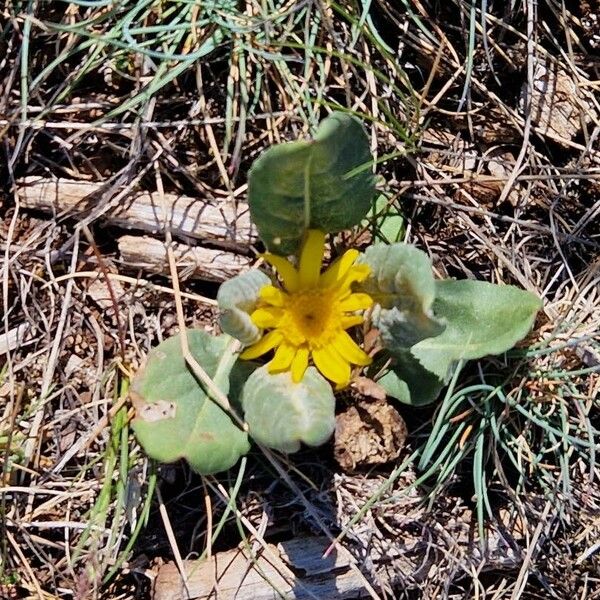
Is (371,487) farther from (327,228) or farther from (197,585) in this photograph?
(327,228)

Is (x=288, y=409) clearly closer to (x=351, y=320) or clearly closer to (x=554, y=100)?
(x=351, y=320)

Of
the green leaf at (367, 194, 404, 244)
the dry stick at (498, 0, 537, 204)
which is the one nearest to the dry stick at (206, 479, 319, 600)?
the green leaf at (367, 194, 404, 244)

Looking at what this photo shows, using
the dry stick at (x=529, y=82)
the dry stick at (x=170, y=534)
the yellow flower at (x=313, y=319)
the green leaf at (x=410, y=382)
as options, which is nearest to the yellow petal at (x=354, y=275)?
the yellow flower at (x=313, y=319)

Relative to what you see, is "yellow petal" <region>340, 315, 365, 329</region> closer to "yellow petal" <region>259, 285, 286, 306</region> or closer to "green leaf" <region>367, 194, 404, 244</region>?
"yellow petal" <region>259, 285, 286, 306</region>

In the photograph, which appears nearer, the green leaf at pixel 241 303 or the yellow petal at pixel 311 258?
the green leaf at pixel 241 303

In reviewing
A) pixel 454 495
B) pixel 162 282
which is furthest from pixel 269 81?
pixel 454 495

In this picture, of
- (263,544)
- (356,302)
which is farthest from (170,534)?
(356,302)

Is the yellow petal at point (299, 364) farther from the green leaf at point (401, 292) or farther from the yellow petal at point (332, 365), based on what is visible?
the green leaf at point (401, 292)
